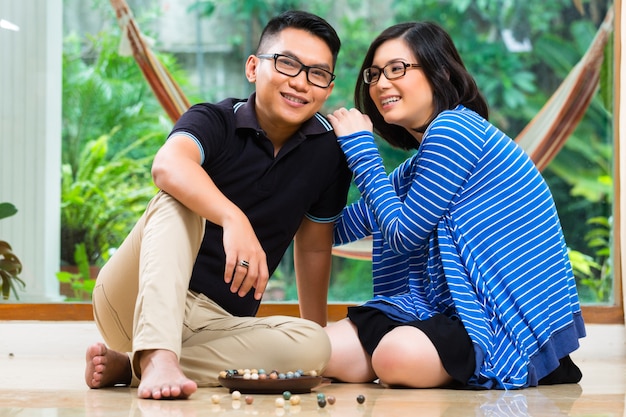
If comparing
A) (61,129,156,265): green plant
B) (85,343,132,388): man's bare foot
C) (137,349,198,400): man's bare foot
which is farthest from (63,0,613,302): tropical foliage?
(137,349,198,400): man's bare foot

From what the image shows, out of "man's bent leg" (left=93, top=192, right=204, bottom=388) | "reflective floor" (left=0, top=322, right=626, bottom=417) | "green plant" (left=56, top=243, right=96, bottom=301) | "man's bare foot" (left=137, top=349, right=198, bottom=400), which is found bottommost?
"green plant" (left=56, top=243, right=96, bottom=301)

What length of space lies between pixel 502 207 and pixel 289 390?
22.4 inches

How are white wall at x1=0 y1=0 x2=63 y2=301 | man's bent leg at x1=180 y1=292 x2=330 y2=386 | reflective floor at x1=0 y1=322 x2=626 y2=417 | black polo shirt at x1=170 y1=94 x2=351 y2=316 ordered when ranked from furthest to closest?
white wall at x1=0 y1=0 x2=63 y2=301 < black polo shirt at x1=170 y1=94 x2=351 y2=316 < man's bent leg at x1=180 y1=292 x2=330 y2=386 < reflective floor at x1=0 y1=322 x2=626 y2=417

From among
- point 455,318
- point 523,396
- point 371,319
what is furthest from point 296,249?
point 523,396

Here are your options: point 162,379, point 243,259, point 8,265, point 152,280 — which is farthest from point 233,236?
point 8,265

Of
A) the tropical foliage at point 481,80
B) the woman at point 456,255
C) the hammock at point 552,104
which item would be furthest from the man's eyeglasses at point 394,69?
the tropical foliage at point 481,80

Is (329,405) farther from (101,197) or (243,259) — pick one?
(101,197)

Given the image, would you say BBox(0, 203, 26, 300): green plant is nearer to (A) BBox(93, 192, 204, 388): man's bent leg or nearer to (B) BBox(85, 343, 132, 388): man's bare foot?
(A) BBox(93, 192, 204, 388): man's bent leg

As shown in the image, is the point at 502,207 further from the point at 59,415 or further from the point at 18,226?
the point at 18,226

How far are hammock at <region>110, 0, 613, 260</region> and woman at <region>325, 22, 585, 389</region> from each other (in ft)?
3.36

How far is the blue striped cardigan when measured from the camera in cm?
161

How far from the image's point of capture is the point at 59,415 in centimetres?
122

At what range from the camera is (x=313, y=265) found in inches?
74.1

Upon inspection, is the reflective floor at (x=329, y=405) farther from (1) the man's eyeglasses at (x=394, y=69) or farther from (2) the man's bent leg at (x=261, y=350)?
(1) the man's eyeglasses at (x=394, y=69)
